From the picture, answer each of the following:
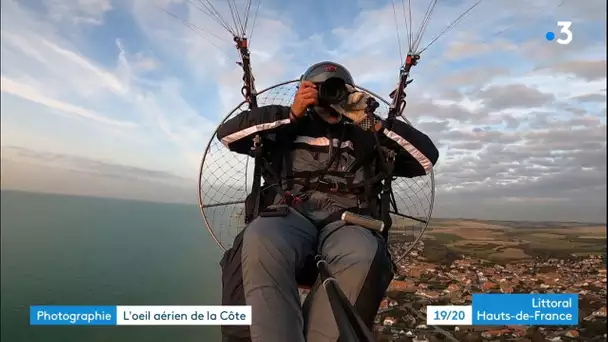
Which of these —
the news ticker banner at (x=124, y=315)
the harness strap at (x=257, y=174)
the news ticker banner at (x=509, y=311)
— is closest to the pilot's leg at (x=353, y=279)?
the harness strap at (x=257, y=174)

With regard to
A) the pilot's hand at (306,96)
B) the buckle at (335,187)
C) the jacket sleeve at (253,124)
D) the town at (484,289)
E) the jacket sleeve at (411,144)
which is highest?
the pilot's hand at (306,96)

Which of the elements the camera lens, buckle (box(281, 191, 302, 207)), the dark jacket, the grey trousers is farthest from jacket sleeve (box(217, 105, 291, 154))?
the grey trousers

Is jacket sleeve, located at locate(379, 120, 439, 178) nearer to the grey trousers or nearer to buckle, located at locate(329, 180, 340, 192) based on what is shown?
buckle, located at locate(329, 180, 340, 192)

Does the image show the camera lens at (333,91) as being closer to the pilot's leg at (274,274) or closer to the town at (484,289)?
the pilot's leg at (274,274)

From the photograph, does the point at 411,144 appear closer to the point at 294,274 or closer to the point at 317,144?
the point at 317,144

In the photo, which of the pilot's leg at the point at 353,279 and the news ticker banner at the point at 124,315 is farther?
the news ticker banner at the point at 124,315

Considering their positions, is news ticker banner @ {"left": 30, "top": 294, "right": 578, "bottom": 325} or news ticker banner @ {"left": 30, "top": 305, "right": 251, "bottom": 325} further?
news ticker banner @ {"left": 30, "top": 294, "right": 578, "bottom": 325}
